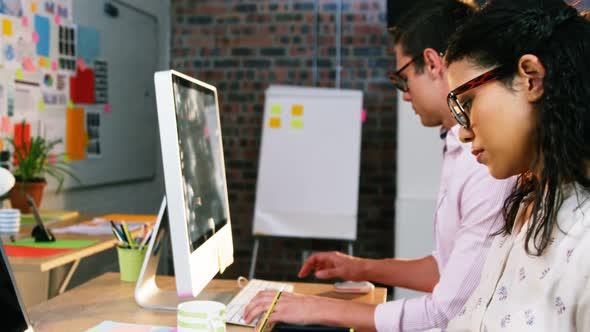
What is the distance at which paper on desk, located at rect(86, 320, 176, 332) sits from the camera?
53.9 inches

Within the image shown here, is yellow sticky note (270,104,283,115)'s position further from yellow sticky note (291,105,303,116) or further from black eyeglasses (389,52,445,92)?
black eyeglasses (389,52,445,92)

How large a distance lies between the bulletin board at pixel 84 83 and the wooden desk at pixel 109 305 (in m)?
1.44

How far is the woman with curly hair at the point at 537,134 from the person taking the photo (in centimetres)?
95

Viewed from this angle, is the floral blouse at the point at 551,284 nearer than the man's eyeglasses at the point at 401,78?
Yes

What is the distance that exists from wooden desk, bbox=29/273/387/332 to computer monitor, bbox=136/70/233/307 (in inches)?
3.2

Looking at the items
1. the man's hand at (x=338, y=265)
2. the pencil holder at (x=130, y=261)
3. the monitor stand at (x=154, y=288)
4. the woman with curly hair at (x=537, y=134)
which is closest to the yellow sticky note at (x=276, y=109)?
the man's hand at (x=338, y=265)

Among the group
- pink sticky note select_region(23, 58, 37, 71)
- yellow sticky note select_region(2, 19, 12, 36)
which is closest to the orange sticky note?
pink sticky note select_region(23, 58, 37, 71)

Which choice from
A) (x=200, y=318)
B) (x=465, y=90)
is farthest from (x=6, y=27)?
(x=465, y=90)

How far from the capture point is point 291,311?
4.63 ft

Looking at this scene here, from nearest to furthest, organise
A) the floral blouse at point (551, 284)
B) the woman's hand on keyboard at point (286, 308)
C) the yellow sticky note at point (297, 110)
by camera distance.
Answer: the floral blouse at point (551, 284) < the woman's hand on keyboard at point (286, 308) < the yellow sticky note at point (297, 110)

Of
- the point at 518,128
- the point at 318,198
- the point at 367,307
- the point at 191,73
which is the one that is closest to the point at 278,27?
the point at 191,73

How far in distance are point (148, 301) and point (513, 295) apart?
0.91 meters

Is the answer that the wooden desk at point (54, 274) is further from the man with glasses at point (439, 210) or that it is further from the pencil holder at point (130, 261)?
the man with glasses at point (439, 210)

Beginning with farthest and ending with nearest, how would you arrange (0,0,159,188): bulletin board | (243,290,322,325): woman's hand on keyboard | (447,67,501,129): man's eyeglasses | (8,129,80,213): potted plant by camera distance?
1. (0,0,159,188): bulletin board
2. (8,129,80,213): potted plant
3. (243,290,322,325): woman's hand on keyboard
4. (447,67,501,129): man's eyeglasses
